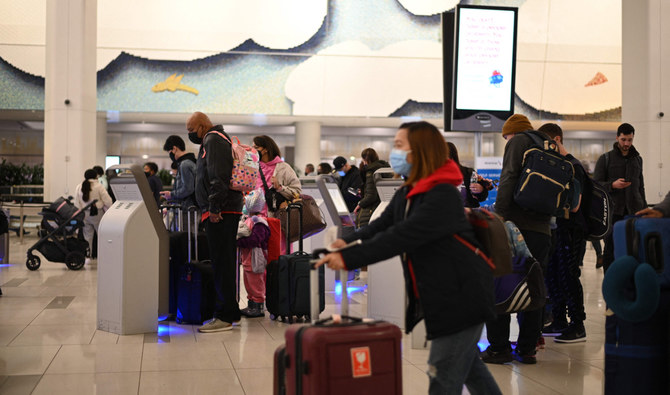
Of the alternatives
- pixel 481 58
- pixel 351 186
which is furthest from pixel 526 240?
pixel 351 186

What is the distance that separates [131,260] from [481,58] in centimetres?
427

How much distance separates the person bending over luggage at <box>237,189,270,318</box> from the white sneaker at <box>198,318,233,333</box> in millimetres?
677

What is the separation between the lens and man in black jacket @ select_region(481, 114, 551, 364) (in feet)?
15.5

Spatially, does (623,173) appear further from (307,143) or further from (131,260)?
(307,143)

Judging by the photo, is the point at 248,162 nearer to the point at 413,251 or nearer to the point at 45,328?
the point at 45,328

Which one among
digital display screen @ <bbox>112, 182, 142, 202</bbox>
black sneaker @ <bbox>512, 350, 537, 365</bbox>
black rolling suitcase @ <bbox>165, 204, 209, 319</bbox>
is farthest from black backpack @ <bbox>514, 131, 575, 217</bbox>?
digital display screen @ <bbox>112, 182, 142, 202</bbox>

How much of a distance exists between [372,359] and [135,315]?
3580mm

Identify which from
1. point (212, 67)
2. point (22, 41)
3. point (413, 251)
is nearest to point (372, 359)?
point (413, 251)

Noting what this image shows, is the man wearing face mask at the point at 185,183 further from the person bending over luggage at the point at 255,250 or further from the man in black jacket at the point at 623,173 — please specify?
the man in black jacket at the point at 623,173

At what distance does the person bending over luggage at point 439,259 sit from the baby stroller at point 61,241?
8774 mm

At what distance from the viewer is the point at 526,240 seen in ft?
15.5

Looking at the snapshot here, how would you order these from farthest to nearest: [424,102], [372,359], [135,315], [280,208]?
1. [424,102]
2. [280,208]
3. [135,315]
4. [372,359]

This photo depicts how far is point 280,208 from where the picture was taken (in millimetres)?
7379

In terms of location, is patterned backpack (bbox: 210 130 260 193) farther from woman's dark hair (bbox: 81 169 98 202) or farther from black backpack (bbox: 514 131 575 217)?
woman's dark hair (bbox: 81 169 98 202)
